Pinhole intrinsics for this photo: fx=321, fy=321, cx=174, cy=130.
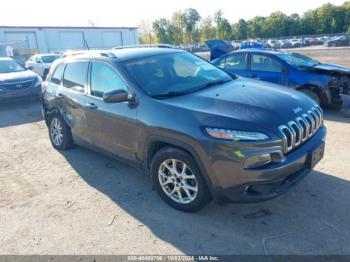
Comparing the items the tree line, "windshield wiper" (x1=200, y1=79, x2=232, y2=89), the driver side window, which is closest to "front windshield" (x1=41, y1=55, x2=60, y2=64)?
the driver side window

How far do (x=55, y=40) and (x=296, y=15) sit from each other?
7803cm

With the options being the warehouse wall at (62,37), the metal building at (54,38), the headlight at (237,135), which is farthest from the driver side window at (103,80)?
the warehouse wall at (62,37)

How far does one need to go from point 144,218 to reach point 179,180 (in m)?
0.59

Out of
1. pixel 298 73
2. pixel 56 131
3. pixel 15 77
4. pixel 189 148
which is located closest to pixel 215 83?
pixel 189 148

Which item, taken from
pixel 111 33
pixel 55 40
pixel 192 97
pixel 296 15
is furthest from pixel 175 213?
pixel 296 15

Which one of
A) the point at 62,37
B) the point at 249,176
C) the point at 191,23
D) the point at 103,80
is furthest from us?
the point at 191,23

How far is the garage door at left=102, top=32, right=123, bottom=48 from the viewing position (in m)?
43.1

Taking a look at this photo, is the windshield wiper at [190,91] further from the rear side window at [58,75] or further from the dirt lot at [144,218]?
the rear side window at [58,75]

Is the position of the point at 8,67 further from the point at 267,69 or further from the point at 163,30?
the point at 163,30

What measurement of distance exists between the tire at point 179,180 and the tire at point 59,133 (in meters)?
2.40

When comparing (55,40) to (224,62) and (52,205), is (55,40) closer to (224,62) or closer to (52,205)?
(224,62)

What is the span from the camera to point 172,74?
4168 mm

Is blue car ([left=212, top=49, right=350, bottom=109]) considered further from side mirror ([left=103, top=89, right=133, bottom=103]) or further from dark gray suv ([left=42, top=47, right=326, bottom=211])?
side mirror ([left=103, top=89, right=133, bottom=103])

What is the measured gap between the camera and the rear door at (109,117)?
3.85 meters
